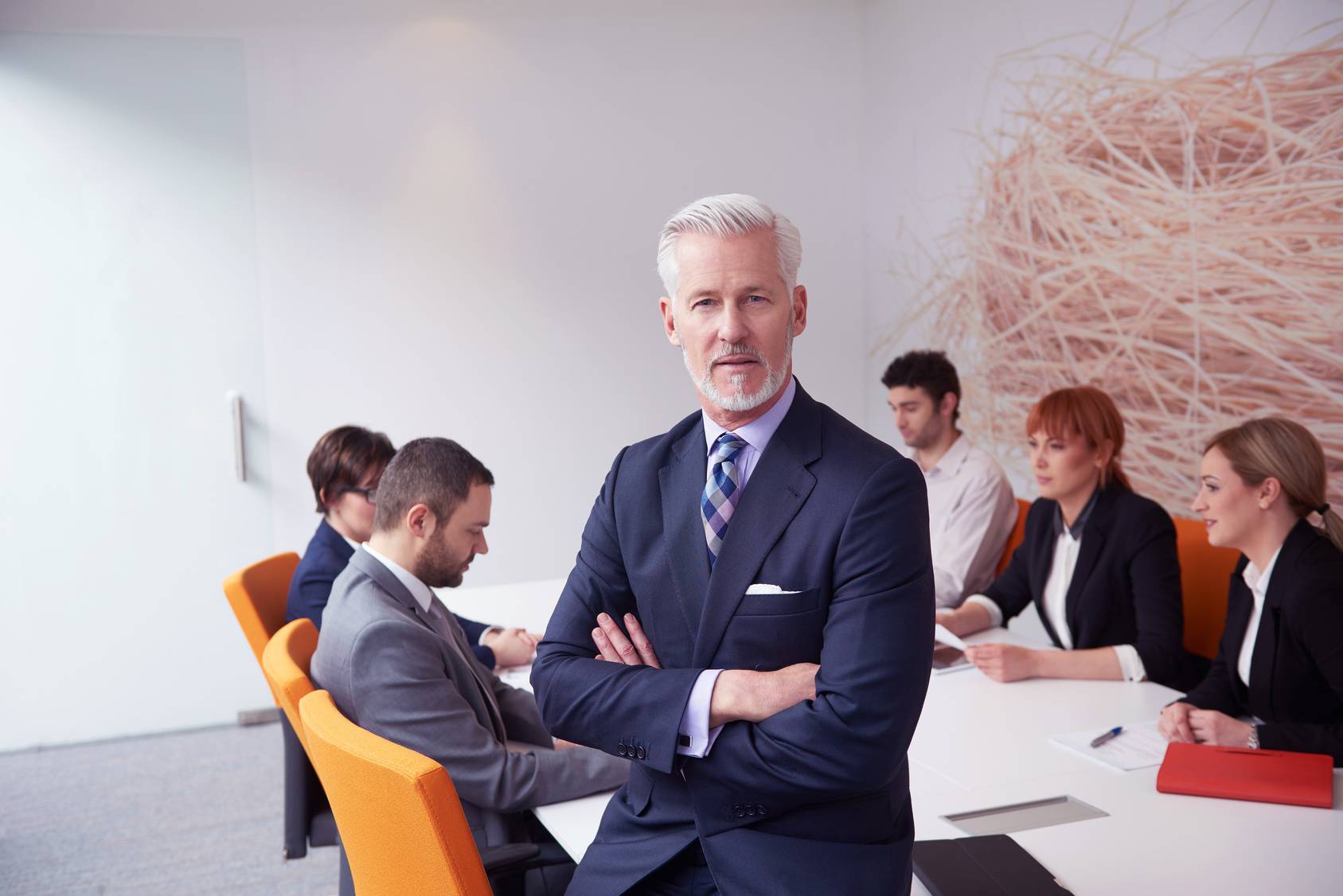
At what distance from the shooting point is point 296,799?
2.49 metres

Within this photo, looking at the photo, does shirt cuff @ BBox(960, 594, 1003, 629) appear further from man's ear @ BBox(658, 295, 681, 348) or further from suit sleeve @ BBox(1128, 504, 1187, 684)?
man's ear @ BBox(658, 295, 681, 348)

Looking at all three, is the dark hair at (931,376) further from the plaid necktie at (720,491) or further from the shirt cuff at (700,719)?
the shirt cuff at (700,719)

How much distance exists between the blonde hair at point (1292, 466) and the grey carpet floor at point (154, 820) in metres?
2.88

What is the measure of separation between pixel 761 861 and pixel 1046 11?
4048mm

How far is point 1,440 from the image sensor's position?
4.61 m

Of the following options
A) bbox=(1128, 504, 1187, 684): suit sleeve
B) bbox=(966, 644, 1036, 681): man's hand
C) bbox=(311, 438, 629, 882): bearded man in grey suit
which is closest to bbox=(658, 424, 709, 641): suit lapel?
bbox=(311, 438, 629, 882): bearded man in grey suit

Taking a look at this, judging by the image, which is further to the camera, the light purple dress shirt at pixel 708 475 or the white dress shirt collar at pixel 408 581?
the white dress shirt collar at pixel 408 581

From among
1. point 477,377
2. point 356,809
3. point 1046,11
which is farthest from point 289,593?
point 1046,11

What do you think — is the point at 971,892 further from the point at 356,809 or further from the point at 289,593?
the point at 289,593

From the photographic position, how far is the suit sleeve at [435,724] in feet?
6.46

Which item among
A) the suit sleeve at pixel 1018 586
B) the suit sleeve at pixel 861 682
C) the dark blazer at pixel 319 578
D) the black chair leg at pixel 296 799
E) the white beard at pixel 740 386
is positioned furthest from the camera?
the suit sleeve at pixel 1018 586

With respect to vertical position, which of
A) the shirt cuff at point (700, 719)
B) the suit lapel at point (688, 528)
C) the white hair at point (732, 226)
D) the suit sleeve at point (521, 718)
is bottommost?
the suit sleeve at point (521, 718)

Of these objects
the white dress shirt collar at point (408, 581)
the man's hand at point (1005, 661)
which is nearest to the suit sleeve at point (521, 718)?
the white dress shirt collar at point (408, 581)

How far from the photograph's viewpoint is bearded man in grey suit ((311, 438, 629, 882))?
1976 mm
